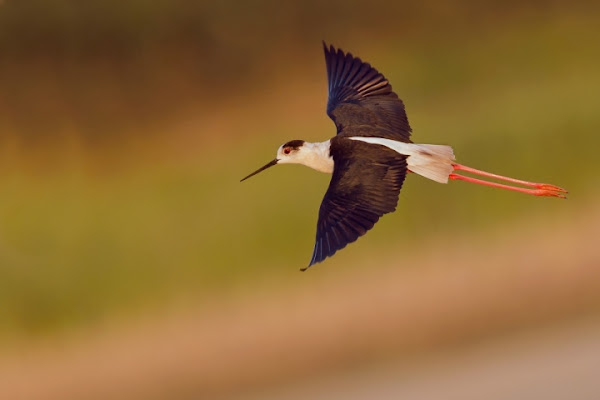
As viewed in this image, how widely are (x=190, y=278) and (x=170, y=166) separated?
1.37 meters

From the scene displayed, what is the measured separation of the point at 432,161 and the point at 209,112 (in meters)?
A: 4.21

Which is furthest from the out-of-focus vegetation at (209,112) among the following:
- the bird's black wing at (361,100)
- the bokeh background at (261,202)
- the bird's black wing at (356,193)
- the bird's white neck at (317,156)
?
the bird's black wing at (356,193)

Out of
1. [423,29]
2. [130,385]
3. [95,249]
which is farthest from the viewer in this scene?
[423,29]

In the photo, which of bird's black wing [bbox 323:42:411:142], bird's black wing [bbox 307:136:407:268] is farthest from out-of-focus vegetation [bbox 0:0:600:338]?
bird's black wing [bbox 307:136:407:268]

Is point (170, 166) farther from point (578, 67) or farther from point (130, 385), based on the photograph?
point (578, 67)

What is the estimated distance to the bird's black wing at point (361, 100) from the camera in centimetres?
790

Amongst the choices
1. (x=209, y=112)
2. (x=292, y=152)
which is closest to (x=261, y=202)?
(x=209, y=112)

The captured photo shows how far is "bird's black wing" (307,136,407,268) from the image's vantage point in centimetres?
684

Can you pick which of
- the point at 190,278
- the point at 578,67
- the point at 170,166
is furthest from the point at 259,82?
the point at 578,67

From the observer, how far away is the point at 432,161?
296 inches

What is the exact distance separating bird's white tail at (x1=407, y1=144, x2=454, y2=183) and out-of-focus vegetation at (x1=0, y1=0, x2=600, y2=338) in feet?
8.73

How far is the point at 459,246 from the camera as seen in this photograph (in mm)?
9992

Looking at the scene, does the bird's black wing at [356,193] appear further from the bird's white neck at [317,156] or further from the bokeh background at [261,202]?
the bokeh background at [261,202]

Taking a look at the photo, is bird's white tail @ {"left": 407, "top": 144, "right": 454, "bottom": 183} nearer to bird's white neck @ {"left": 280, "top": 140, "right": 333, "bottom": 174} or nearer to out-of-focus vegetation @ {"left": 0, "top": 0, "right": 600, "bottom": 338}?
bird's white neck @ {"left": 280, "top": 140, "right": 333, "bottom": 174}
